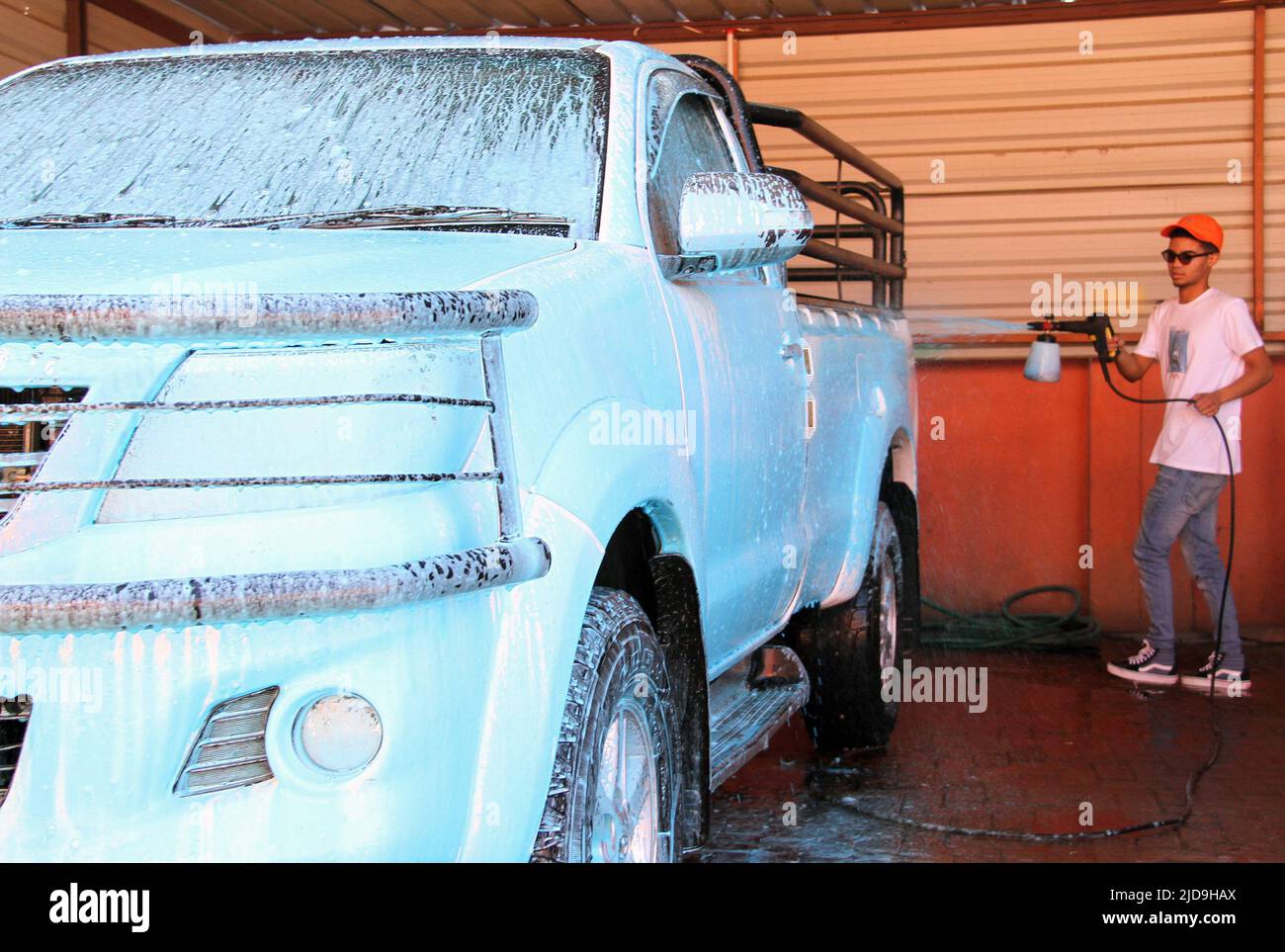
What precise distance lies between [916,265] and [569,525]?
7.93 meters

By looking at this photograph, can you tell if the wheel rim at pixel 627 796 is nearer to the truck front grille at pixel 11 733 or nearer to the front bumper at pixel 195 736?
the front bumper at pixel 195 736

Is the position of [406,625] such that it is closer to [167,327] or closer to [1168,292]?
[167,327]

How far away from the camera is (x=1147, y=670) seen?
791cm

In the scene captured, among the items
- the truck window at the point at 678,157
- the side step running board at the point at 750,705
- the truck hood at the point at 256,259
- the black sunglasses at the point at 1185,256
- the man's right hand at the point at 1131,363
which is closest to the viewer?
the truck hood at the point at 256,259

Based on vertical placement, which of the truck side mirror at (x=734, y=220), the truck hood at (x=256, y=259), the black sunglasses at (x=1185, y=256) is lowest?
the truck hood at (x=256, y=259)

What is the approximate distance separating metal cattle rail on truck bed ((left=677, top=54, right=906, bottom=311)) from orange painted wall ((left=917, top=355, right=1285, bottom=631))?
6.17ft

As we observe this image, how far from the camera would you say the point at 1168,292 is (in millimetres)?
9680

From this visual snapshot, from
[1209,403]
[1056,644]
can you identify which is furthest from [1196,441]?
[1056,644]

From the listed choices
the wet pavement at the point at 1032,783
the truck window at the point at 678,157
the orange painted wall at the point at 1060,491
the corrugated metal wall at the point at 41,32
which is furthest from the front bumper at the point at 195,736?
the orange painted wall at the point at 1060,491

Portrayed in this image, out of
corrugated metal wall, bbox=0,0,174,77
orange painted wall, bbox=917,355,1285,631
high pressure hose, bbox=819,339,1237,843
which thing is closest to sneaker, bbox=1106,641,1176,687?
high pressure hose, bbox=819,339,1237,843

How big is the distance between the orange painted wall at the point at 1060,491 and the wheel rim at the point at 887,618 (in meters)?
3.37

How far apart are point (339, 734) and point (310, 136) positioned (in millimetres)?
1921

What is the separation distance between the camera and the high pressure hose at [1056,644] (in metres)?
5.09

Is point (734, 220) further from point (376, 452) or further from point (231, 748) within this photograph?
point (231, 748)
